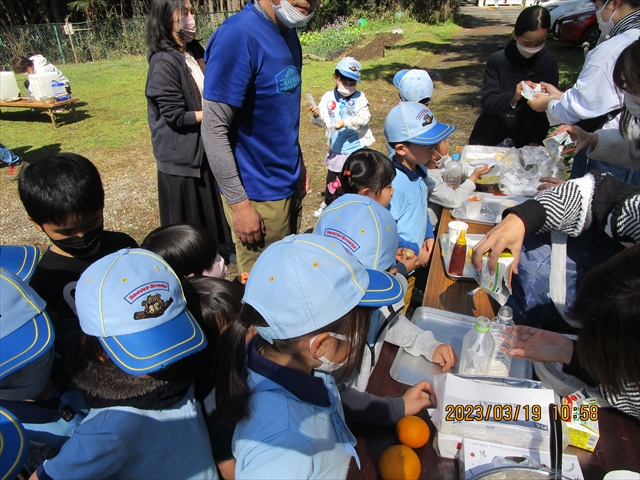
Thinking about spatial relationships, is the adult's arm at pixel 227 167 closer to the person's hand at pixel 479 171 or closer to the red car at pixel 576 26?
the person's hand at pixel 479 171

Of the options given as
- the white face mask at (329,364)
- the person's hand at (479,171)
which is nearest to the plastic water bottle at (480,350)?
the white face mask at (329,364)

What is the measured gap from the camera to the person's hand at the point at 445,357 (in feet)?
5.23

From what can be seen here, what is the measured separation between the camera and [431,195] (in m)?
2.98

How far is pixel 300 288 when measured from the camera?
1151 millimetres

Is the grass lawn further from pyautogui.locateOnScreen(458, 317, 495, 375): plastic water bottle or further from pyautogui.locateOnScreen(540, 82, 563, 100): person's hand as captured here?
pyautogui.locateOnScreen(540, 82, 563, 100): person's hand

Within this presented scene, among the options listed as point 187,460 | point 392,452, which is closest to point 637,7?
point 392,452

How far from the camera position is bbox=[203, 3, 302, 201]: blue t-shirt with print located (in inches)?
76.2

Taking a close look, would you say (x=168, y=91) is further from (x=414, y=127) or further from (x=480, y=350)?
(x=480, y=350)

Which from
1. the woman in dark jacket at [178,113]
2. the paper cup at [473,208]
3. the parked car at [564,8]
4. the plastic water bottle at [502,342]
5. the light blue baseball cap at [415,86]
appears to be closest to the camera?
the plastic water bottle at [502,342]

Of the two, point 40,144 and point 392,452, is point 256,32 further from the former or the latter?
point 40,144

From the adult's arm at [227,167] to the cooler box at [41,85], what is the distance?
344 inches

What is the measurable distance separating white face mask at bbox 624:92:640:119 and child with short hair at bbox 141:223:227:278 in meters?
2.21

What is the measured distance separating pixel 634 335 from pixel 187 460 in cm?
135

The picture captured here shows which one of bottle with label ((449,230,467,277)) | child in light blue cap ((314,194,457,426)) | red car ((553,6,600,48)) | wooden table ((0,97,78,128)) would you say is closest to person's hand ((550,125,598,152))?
bottle with label ((449,230,467,277))
